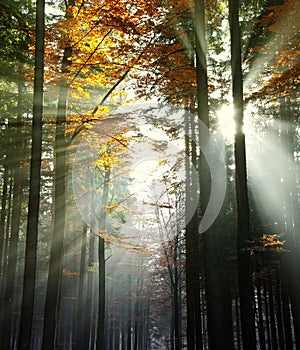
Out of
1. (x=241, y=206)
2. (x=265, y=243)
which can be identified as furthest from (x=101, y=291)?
(x=241, y=206)

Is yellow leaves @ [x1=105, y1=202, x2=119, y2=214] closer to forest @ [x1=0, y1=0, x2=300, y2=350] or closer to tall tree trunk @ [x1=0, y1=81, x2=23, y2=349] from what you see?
forest @ [x1=0, y1=0, x2=300, y2=350]

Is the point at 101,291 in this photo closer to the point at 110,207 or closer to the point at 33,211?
the point at 110,207

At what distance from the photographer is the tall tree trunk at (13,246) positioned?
51.8 feet

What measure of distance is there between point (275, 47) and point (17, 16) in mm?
7767

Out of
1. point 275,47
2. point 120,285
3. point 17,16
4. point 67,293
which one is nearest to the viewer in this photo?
point 17,16

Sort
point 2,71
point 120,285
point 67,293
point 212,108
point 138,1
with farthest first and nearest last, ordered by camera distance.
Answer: point 120,285
point 67,293
point 212,108
point 2,71
point 138,1

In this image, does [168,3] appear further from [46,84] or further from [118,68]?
[46,84]

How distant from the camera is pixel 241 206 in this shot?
9.35 m

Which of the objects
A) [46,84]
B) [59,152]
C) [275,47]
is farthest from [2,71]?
[275,47]

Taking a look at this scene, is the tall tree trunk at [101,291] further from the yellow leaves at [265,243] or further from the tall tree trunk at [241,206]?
the yellow leaves at [265,243]

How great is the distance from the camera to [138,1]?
984 cm

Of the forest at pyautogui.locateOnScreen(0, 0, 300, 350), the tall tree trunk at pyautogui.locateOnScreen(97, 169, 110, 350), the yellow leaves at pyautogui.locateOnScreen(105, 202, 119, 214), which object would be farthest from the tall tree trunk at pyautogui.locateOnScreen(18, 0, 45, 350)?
the tall tree trunk at pyautogui.locateOnScreen(97, 169, 110, 350)

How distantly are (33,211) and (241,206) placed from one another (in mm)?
4973

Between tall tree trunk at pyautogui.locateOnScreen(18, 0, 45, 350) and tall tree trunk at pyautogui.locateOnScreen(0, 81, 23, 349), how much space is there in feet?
26.5
